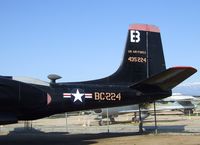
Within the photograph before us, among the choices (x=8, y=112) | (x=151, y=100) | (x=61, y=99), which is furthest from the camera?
(x=151, y=100)

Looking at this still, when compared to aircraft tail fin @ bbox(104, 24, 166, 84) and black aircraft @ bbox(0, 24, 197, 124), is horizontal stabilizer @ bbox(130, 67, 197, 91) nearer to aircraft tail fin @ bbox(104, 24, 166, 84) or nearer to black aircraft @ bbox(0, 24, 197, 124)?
black aircraft @ bbox(0, 24, 197, 124)

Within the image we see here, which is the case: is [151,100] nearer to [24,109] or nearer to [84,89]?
[84,89]

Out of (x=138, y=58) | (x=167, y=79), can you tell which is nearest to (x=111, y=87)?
(x=138, y=58)

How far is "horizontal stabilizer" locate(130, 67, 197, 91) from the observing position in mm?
16141

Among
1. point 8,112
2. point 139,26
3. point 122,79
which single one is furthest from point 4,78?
point 139,26

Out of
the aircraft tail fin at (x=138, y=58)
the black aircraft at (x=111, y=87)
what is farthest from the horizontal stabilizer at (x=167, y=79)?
the aircraft tail fin at (x=138, y=58)

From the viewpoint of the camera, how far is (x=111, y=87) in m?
18.8

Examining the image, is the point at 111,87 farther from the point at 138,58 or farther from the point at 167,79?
the point at 167,79

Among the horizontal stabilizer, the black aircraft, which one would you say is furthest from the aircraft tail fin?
the horizontal stabilizer

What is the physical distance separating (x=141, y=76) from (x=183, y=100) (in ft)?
114

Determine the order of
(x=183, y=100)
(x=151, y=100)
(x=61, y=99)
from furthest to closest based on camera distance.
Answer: (x=183, y=100)
(x=151, y=100)
(x=61, y=99)

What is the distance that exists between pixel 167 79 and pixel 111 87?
9.31ft

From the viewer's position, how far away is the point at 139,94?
1886 cm

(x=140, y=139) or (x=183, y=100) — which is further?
(x=183, y=100)
